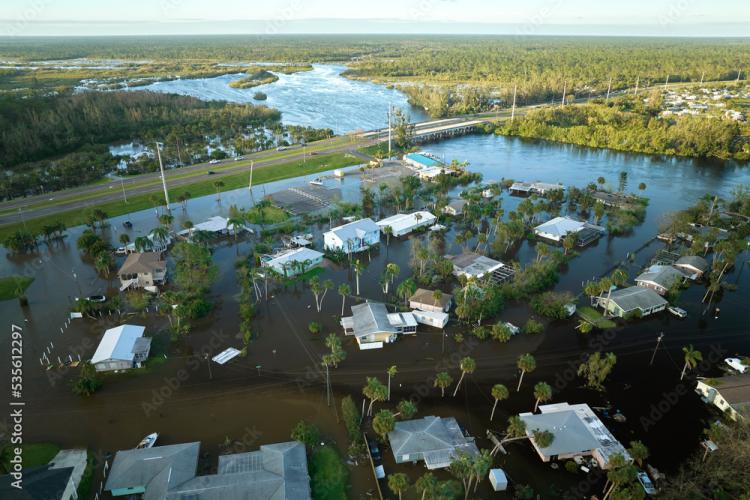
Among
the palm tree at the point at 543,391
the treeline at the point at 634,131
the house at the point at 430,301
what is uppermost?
the treeline at the point at 634,131

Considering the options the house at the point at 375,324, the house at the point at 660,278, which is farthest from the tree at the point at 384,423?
the house at the point at 660,278

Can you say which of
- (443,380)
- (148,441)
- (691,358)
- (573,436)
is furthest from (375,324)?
(691,358)

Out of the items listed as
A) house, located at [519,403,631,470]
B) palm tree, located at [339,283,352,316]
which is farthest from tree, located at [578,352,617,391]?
palm tree, located at [339,283,352,316]

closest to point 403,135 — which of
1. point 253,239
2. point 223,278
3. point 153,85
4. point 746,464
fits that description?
point 253,239

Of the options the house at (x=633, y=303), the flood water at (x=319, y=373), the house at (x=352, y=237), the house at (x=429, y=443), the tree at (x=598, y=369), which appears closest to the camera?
the house at (x=429, y=443)

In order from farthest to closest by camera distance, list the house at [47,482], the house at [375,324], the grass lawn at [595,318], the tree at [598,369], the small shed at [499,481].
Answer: the grass lawn at [595,318] < the house at [375,324] < the tree at [598,369] < the small shed at [499,481] < the house at [47,482]

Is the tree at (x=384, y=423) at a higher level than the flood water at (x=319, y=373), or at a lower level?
higher

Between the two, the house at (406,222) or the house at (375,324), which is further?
the house at (406,222)

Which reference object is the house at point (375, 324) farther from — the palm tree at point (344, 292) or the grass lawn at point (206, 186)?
the grass lawn at point (206, 186)
